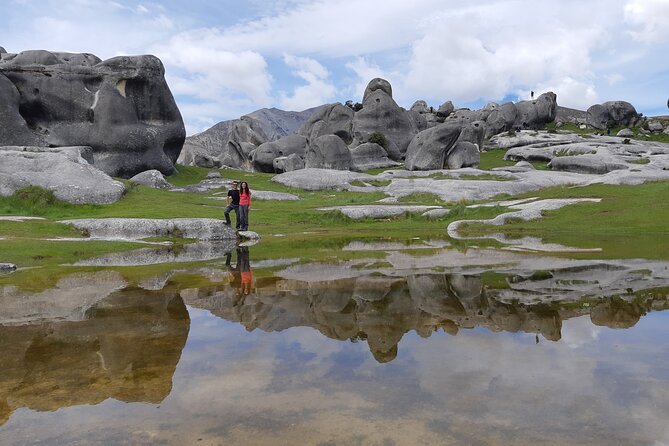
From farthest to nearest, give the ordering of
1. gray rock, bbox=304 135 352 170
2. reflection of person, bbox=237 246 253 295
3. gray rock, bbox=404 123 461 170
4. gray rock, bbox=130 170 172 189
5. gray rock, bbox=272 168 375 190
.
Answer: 1. gray rock, bbox=304 135 352 170
2. gray rock, bbox=404 123 461 170
3. gray rock, bbox=272 168 375 190
4. gray rock, bbox=130 170 172 189
5. reflection of person, bbox=237 246 253 295

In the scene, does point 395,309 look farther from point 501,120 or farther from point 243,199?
point 501,120

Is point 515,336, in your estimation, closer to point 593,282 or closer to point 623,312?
point 623,312

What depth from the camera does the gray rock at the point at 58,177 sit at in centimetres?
4022

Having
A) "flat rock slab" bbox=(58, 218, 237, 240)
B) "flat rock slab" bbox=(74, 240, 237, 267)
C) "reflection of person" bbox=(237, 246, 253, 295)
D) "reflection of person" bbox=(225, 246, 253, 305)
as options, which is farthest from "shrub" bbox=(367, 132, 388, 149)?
"reflection of person" bbox=(225, 246, 253, 305)

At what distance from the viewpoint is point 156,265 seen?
22.0 meters

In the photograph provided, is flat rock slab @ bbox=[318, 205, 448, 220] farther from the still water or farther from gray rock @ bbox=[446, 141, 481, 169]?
gray rock @ bbox=[446, 141, 481, 169]

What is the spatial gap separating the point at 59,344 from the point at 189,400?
438 centimetres

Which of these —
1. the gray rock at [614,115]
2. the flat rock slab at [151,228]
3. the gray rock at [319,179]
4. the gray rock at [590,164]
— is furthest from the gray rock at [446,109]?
the flat rock slab at [151,228]

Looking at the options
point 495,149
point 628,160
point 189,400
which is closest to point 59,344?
point 189,400

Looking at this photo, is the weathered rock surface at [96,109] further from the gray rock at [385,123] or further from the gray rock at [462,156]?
the gray rock at [385,123]

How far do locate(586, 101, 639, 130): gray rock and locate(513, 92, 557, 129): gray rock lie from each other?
1073 cm

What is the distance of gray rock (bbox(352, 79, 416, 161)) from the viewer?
10075cm

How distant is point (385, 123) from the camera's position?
103 m

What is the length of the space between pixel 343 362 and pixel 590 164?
6519 centimetres
